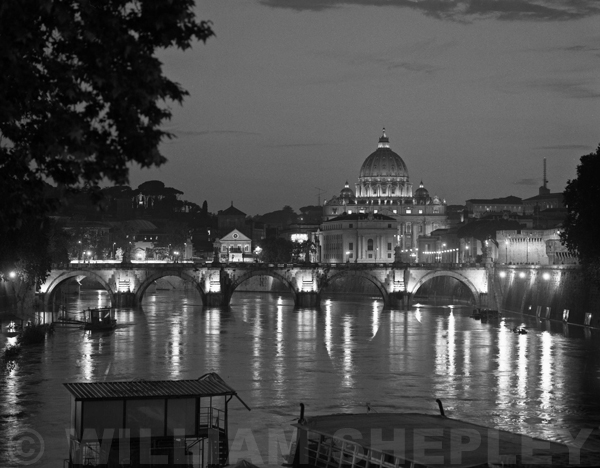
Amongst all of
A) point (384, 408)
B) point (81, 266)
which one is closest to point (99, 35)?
point (384, 408)

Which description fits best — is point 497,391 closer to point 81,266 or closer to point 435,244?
point 81,266

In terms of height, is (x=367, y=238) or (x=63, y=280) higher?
(x=367, y=238)

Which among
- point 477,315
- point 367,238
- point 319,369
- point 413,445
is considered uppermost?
point 367,238

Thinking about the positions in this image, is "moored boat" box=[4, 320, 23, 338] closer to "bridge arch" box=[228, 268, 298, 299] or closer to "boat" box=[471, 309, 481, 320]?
"boat" box=[471, 309, 481, 320]

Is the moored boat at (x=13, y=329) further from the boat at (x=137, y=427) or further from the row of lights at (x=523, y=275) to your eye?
the row of lights at (x=523, y=275)

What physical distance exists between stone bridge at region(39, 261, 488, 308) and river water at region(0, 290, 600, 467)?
1079 centimetres

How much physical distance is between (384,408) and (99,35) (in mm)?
24735

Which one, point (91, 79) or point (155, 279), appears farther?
point (155, 279)

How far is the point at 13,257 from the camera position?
58.7m

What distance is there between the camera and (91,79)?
14367mm

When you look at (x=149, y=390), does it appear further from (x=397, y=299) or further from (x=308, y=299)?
(x=397, y=299)

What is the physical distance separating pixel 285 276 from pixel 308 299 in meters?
3.69

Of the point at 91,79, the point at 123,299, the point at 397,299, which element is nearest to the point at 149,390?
the point at 91,79

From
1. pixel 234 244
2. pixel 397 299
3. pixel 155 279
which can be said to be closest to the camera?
pixel 155 279
